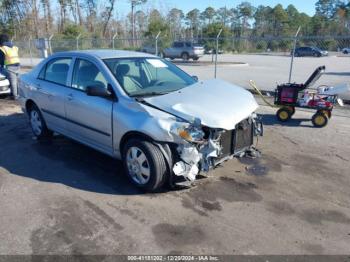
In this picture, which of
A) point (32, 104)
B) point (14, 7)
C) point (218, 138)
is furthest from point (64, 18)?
point (218, 138)

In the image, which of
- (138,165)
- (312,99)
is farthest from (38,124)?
(312,99)

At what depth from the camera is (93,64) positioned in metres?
4.82

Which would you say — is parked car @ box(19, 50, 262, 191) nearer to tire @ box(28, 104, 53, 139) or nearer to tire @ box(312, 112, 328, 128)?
tire @ box(28, 104, 53, 139)

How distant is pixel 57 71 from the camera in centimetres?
562

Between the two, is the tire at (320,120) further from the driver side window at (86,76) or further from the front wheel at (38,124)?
the front wheel at (38,124)

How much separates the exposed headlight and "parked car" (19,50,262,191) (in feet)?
0.04

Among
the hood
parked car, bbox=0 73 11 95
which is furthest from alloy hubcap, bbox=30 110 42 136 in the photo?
parked car, bbox=0 73 11 95

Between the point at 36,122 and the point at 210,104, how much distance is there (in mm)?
3595

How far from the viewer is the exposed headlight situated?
12.7 feet

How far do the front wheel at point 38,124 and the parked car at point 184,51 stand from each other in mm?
26520

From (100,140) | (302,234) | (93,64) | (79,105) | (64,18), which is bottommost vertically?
(302,234)

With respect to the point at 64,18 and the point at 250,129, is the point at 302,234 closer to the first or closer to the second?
the point at 250,129

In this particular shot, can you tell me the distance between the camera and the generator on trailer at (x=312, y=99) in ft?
23.8

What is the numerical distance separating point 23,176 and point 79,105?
1.26 metres
